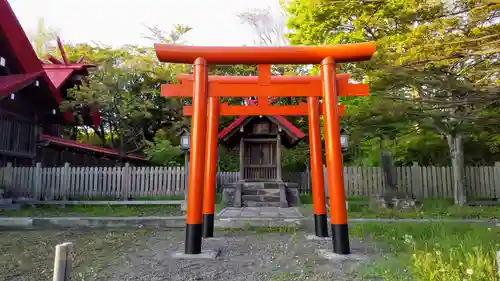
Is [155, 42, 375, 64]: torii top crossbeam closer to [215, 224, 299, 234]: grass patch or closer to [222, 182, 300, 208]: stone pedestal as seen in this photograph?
[215, 224, 299, 234]: grass patch

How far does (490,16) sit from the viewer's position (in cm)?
658

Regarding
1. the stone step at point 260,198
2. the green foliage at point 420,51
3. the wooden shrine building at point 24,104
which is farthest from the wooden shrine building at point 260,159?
the wooden shrine building at point 24,104

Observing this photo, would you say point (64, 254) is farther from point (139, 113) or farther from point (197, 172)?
point (139, 113)

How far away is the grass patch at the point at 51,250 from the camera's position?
4680 mm

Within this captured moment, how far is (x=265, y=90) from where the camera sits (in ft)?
19.1

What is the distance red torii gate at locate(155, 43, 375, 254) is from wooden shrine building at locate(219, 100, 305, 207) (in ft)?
24.9

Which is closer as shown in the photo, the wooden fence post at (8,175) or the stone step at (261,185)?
the wooden fence post at (8,175)

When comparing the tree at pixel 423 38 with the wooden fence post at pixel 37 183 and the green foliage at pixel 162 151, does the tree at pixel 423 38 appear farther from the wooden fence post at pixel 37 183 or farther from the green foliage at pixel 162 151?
the wooden fence post at pixel 37 183

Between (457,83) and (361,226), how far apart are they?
4478 millimetres

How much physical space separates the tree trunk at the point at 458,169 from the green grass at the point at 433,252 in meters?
6.64

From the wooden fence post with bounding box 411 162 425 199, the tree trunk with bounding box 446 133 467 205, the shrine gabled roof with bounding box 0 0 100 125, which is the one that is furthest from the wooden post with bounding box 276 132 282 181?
the shrine gabled roof with bounding box 0 0 100 125

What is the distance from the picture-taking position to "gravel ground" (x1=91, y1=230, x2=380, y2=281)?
4.37m

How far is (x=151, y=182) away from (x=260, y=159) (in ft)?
15.3

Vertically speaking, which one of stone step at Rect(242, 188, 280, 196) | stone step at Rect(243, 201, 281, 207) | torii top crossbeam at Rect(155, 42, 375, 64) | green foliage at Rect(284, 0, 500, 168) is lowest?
stone step at Rect(243, 201, 281, 207)
